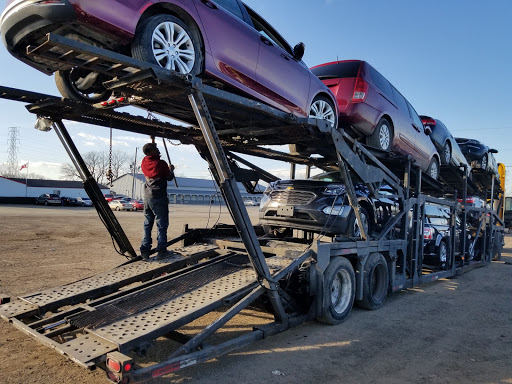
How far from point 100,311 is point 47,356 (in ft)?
2.43

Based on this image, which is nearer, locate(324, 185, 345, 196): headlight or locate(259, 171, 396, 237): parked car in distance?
locate(259, 171, 396, 237): parked car in distance

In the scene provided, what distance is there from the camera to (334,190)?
6348 mm

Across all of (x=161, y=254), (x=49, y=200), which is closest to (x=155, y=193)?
(x=161, y=254)

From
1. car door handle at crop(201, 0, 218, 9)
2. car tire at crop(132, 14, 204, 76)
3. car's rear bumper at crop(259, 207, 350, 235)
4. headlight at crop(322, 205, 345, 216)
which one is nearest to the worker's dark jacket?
car tire at crop(132, 14, 204, 76)

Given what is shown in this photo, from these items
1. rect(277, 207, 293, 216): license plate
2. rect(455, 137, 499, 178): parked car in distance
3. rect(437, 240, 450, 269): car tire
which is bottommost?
rect(437, 240, 450, 269): car tire

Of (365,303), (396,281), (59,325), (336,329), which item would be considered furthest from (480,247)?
(59,325)

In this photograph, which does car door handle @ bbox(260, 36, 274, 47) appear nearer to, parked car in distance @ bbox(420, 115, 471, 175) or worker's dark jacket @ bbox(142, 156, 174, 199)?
worker's dark jacket @ bbox(142, 156, 174, 199)

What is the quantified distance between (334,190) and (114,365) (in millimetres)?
4231

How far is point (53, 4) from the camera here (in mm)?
3121

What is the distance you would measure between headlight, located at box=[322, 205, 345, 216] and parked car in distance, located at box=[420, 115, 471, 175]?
507 cm

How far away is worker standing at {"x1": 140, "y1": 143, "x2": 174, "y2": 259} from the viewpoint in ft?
18.4

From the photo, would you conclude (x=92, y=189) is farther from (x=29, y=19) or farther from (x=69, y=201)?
(x=69, y=201)

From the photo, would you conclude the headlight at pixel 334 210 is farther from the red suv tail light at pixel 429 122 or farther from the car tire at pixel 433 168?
the red suv tail light at pixel 429 122

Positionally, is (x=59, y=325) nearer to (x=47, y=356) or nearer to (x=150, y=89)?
(x=47, y=356)
